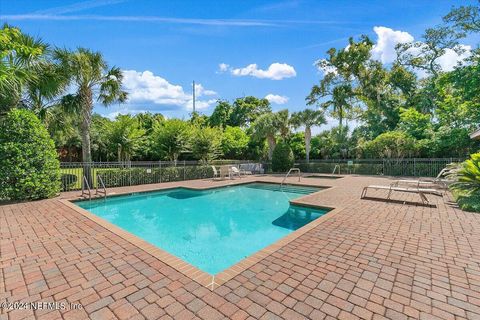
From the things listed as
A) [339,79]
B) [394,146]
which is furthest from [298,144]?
[339,79]

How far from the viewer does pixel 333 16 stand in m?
9.95

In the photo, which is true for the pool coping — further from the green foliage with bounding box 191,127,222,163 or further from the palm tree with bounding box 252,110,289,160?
the palm tree with bounding box 252,110,289,160

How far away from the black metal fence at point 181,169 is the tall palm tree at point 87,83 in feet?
2.82

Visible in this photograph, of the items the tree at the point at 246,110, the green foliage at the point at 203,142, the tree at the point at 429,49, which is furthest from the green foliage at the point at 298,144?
the tree at the point at 246,110

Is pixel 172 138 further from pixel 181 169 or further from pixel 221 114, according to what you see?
pixel 221 114

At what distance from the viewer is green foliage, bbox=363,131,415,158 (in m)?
16.7

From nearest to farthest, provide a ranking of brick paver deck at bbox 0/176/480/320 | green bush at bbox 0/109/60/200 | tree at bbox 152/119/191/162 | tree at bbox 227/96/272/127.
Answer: brick paver deck at bbox 0/176/480/320 → green bush at bbox 0/109/60/200 → tree at bbox 152/119/191/162 → tree at bbox 227/96/272/127

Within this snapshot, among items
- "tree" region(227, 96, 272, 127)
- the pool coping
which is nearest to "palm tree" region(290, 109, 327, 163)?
the pool coping

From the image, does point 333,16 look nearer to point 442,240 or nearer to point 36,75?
point 442,240

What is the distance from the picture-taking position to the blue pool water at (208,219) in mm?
5215

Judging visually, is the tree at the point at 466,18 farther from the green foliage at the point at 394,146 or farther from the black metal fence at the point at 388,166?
the black metal fence at the point at 388,166

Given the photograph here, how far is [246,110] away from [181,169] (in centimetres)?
2336

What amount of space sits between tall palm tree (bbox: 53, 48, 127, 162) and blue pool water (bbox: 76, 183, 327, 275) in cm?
425

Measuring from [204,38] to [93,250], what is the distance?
11.0 meters
